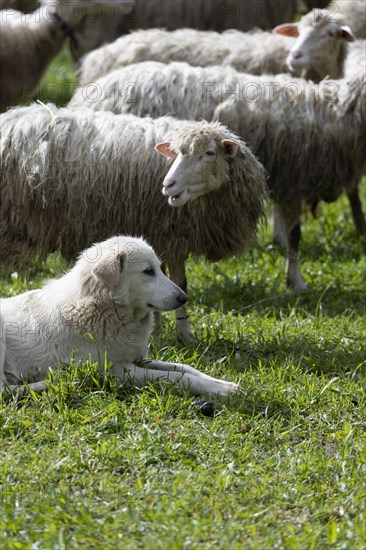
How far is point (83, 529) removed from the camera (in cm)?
357

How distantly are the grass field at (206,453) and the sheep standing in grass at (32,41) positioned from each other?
3935mm

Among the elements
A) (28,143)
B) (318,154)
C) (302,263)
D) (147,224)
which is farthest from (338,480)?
(302,263)

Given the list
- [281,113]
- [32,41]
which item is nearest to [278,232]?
[281,113]

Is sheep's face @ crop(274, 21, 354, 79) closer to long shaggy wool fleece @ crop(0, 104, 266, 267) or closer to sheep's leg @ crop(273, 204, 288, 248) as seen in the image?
sheep's leg @ crop(273, 204, 288, 248)

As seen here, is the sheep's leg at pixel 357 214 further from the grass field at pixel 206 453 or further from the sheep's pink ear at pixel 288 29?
the grass field at pixel 206 453

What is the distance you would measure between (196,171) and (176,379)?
1.45 m

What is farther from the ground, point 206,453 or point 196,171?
point 196,171

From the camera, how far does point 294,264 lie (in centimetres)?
724

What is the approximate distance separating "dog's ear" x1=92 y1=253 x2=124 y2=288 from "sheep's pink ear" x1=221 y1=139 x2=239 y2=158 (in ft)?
4.47

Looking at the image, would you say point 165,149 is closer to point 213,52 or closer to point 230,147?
point 230,147

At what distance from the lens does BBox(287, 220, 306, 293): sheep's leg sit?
7152 millimetres

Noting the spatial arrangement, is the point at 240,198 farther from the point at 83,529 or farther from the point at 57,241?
the point at 83,529

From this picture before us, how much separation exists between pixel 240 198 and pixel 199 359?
1239 mm

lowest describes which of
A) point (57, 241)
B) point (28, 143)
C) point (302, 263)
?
point (302, 263)
